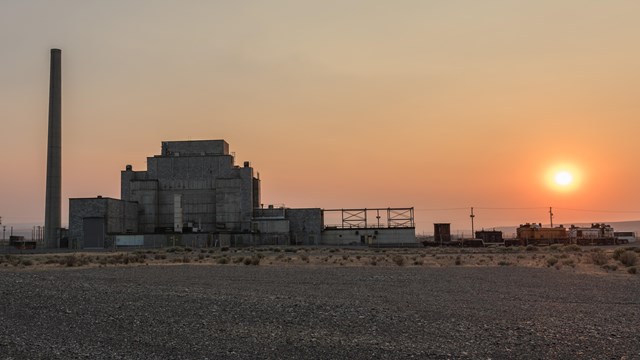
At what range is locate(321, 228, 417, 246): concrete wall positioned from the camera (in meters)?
91.9

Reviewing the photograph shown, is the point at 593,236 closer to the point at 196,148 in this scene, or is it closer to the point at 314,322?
the point at 196,148

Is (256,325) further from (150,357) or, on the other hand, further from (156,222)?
(156,222)

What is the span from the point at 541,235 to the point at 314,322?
93268mm

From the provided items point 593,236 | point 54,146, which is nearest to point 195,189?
point 54,146

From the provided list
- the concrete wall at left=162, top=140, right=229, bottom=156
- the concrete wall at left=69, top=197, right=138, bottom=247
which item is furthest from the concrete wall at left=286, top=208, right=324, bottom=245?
the concrete wall at left=69, top=197, right=138, bottom=247

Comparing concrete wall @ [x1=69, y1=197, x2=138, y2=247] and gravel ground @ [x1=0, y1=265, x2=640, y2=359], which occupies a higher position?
concrete wall @ [x1=69, y1=197, x2=138, y2=247]

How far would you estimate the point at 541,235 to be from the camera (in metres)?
100

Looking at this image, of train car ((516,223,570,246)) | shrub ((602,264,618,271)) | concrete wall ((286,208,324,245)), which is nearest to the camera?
shrub ((602,264,618,271))

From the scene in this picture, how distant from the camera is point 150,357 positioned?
11.1 meters

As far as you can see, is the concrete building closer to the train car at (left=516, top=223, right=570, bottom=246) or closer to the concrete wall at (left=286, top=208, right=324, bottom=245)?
the concrete wall at (left=286, top=208, right=324, bottom=245)

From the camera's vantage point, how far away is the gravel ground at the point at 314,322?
11.9m

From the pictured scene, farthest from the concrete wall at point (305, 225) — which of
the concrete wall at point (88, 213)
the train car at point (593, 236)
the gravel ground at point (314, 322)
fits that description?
the gravel ground at point (314, 322)

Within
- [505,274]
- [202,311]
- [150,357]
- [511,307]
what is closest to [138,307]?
[202,311]

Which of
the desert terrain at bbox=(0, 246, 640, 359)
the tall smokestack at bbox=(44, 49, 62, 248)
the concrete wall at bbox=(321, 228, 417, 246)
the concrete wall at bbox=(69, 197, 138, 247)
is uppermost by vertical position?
the tall smokestack at bbox=(44, 49, 62, 248)
